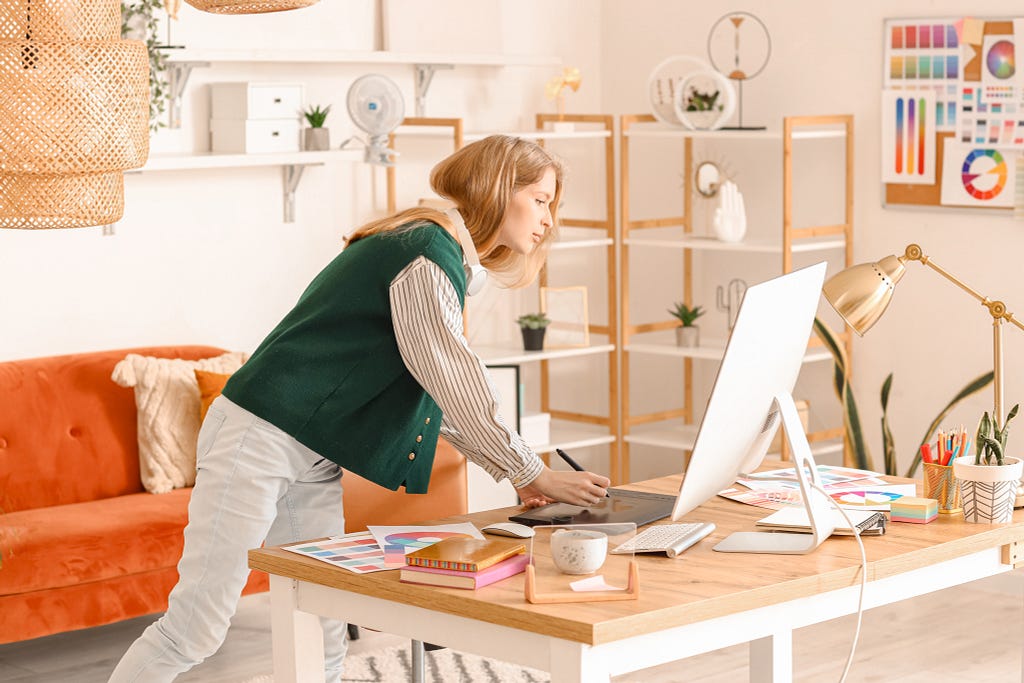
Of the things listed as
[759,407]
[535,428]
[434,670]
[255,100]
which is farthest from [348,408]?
[535,428]

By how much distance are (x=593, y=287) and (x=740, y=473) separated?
3.48 m

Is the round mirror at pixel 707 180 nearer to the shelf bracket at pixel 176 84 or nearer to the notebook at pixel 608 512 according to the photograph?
the shelf bracket at pixel 176 84

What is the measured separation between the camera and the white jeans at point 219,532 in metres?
2.48

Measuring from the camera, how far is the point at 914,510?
2441 mm

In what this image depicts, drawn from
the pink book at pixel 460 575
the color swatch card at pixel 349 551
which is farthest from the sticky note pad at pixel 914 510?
the color swatch card at pixel 349 551

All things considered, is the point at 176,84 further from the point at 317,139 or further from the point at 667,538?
the point at 667,538

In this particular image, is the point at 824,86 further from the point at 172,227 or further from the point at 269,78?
the point at 172,227

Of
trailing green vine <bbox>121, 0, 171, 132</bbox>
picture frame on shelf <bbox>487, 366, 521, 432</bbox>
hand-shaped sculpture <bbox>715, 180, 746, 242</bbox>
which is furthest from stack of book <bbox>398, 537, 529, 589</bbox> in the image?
hand-shaped sculpture <bbox>715, 180, 746, 242</bbox>

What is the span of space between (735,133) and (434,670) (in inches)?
88.1

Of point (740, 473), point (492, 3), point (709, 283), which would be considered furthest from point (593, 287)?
point (740, 473)

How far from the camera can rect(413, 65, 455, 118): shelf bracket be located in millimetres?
5242

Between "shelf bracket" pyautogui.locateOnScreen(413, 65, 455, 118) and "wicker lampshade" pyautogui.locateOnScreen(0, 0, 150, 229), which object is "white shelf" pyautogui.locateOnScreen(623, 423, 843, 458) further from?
"wicker lampshade" pyautogui.locateOnScreen(0, 0, 150, 229)

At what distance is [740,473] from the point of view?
2.46m

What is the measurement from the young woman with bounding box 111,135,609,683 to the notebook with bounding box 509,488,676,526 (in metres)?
0.03
